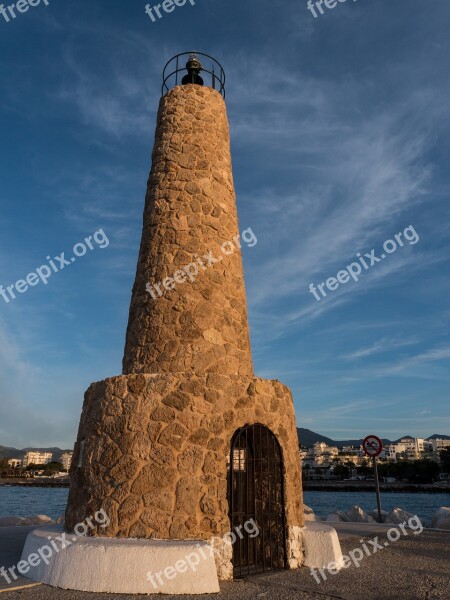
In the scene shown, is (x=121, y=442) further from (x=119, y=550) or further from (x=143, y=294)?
(x=143, y=294)

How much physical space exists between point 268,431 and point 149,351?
87.3 inches

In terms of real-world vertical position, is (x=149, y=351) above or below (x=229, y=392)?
above

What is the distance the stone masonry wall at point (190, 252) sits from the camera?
292 inches

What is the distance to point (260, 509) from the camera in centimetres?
729

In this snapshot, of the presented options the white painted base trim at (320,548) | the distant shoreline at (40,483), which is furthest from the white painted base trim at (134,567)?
the distant shoreline at (40,483)

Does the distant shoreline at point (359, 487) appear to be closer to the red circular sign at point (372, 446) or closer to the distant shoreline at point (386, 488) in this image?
the distant shoreline at point (386, 488)

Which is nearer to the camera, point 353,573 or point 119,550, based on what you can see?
point 119,550

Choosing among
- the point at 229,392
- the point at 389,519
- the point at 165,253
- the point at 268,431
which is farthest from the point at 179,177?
the point at 389,519

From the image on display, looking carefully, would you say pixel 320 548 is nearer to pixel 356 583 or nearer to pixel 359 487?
pixel 356 583

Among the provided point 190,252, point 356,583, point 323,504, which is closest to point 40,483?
point 323,504

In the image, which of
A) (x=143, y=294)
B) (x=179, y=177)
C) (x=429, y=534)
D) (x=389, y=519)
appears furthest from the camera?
(x=389, y=519)

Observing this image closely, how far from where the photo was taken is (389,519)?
13.6m

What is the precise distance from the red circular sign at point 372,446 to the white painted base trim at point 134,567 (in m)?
7.13

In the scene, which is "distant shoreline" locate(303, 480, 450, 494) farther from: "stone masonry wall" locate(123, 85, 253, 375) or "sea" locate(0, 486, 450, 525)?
"stone masonry wall" locate(123, 85, 253, 375)
